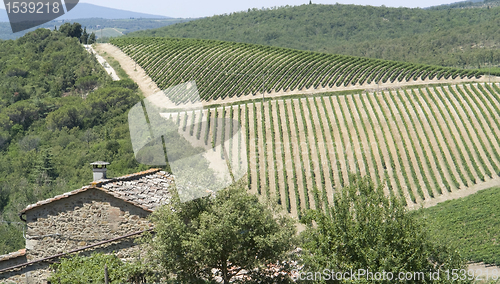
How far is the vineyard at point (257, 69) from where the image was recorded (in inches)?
1850

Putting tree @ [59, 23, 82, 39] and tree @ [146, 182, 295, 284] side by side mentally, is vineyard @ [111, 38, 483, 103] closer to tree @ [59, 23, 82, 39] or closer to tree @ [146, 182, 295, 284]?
tree @ [59, 23, 82, 39]

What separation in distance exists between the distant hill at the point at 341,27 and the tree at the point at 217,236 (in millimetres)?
92560

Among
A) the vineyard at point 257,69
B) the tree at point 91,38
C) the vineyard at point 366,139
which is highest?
the tree at point 91,38

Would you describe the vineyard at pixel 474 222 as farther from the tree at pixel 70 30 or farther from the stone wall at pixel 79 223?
the tree at pixel 70 30

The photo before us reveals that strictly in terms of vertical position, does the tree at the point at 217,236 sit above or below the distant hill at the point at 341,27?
below

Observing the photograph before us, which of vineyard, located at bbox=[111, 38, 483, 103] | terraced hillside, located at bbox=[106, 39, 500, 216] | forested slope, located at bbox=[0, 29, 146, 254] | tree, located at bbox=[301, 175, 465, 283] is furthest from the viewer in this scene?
vineyard, located at bbox=[111, 38, 483, 103]


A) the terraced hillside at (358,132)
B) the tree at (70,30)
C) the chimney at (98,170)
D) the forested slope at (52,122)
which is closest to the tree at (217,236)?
the chimney at (98,170)

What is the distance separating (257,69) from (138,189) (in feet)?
132

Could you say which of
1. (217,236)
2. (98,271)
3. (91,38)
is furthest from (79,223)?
(91,38)

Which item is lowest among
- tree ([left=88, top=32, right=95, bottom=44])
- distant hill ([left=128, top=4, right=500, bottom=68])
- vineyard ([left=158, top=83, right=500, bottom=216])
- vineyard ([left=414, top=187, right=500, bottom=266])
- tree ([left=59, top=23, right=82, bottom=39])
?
vineyard ([left=414, top=187, right=500, bottom=266])

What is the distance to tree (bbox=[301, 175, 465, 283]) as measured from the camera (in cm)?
894

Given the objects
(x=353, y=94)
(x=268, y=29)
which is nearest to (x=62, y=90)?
→ (x=353, y=94)

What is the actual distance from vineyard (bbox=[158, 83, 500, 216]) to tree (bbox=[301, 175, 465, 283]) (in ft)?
53.9

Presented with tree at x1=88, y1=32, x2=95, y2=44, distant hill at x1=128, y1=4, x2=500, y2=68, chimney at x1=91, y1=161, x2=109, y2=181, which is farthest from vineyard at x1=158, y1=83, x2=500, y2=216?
distant hill at x1=128, y1=4, x2=500, y2=68
